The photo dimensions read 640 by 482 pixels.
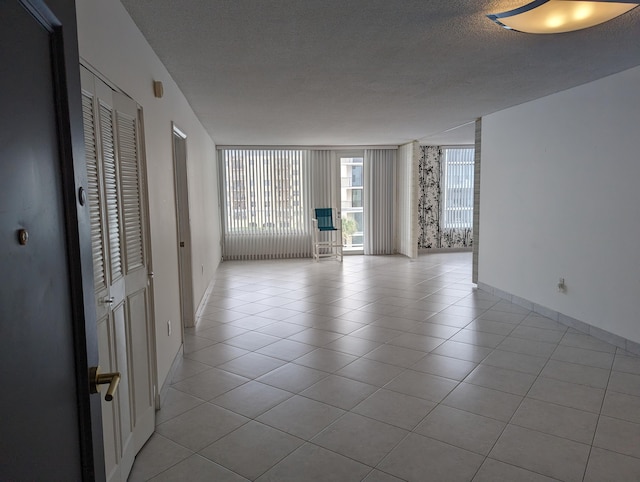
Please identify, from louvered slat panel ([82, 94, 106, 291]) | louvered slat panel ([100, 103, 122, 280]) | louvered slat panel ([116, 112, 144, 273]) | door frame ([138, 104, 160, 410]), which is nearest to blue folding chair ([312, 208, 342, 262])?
door frame ([138, 104, 160, 410])

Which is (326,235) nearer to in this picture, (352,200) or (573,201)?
(352,200)

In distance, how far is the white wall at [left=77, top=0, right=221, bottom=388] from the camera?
5.91 feet

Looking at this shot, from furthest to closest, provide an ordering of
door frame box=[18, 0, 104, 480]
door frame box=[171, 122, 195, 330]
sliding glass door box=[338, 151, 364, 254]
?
sliding glass door box=[338, 151, 364, 254], door frame box=[171, 122, 195, 330], door frame box=[18, 0, 104, 480]

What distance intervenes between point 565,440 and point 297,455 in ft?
4.75

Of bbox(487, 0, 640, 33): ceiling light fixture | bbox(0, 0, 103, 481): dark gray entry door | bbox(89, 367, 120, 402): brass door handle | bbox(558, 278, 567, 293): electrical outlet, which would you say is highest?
bbox(487, 0, 640, 33): ceiling light fixture

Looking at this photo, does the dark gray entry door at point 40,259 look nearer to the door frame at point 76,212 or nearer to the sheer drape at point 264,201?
the door frame at point 76,212

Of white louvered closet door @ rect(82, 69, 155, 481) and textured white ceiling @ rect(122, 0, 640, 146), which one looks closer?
white louvered closet door @ rect(82, 69, 155, 481)

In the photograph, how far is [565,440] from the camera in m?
2.32

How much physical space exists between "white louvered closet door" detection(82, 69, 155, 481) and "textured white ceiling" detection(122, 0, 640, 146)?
74 centimetres

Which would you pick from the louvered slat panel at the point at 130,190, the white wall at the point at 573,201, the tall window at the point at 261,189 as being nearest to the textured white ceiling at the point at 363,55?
the white wall at the point at 573,201

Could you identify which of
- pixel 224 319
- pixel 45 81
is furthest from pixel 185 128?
pixel 45 81

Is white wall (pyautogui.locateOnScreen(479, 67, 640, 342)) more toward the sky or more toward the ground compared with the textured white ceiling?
more toward the ground

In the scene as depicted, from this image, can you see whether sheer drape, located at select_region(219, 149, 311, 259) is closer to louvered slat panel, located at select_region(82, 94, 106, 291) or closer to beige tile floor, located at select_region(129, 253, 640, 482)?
beige tile floor, located at select_region(129, 253, 640, 482)

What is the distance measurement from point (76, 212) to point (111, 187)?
3.72 ft
